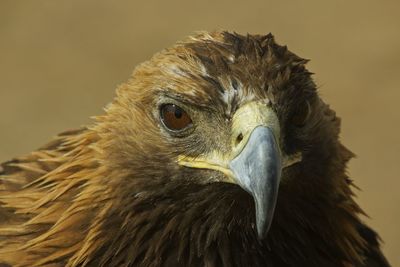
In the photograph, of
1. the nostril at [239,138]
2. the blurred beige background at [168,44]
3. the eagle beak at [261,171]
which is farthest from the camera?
the blurred beige background at [168,44]

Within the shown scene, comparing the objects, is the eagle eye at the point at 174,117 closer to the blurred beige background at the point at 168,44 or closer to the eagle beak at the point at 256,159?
the eagle beak at the point at 256,159

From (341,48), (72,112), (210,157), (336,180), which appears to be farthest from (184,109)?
(341,48)

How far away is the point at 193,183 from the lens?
367 centimetres

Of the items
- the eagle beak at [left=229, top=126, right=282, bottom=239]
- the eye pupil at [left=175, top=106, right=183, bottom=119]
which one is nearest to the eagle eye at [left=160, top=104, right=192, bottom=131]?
the eye pupil at [left=175, top=106, right=183, bottom=119]

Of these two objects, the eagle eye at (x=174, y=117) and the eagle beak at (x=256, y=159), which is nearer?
the eagle beak at (x=256, y=159)

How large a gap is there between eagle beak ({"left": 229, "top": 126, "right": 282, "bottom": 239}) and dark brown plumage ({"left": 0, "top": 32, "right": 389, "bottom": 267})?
3.1 inches

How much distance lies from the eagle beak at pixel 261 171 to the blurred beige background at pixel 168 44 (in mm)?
4839

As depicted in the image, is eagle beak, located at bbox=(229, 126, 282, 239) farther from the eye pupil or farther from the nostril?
the eye pupil

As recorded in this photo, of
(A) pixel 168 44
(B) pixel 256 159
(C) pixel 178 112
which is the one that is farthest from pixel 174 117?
(A) pixel 168 44

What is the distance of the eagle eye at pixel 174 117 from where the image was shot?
372cm

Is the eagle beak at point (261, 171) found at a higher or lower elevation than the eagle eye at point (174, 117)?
lower

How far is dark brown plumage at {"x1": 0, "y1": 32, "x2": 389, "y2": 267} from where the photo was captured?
12.0 ft

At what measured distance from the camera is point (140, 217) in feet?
12.6

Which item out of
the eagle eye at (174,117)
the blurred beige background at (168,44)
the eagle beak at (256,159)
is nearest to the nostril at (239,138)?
the eagle beak at (256,159)
